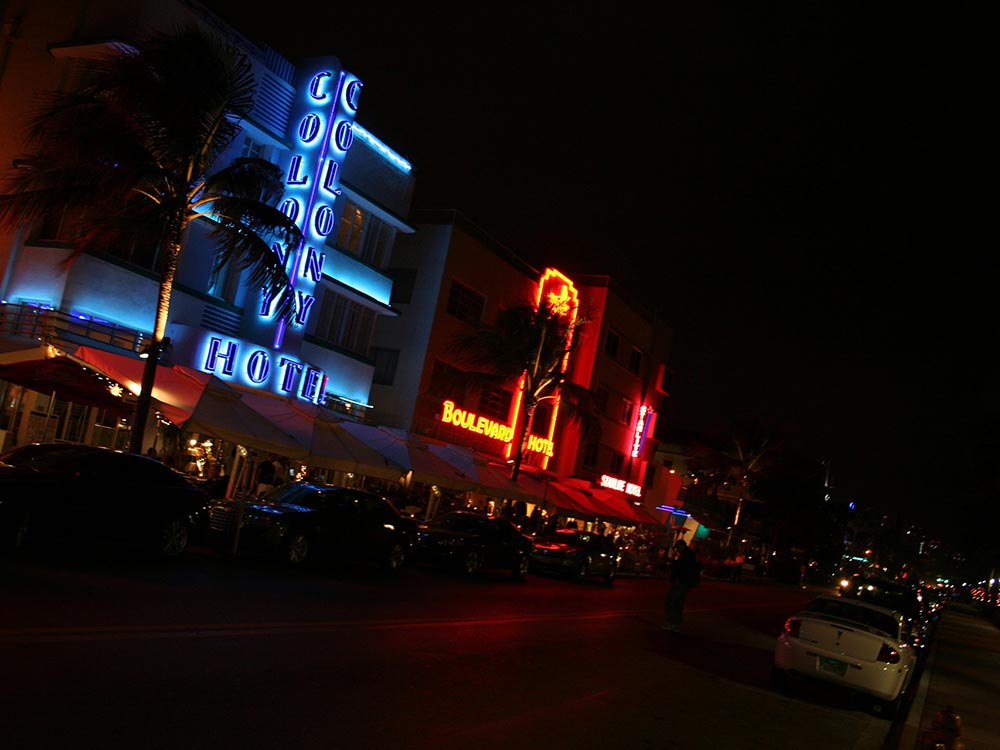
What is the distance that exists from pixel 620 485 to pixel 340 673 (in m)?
44.4

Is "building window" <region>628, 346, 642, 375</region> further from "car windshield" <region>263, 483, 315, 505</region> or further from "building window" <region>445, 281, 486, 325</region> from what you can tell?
"car windshield" <region>263, 483, 315, 505</region>

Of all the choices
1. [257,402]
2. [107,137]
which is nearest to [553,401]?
[257,402]

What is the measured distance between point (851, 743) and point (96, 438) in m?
19.4

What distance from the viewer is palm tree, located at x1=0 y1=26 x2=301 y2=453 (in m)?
18.8

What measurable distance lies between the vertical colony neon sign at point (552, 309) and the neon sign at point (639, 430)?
11.1m

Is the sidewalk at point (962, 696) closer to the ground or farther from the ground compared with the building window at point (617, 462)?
closer to the ground

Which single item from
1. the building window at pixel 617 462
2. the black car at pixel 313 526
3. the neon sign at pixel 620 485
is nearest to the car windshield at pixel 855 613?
the black car at pixel 313 526

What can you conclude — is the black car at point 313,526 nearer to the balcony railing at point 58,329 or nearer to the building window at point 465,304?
the balcony railing at point 58,329

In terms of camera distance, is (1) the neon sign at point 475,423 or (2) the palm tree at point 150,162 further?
(1) the neon sign at point 475,423

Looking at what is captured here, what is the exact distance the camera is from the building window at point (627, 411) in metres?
54.6

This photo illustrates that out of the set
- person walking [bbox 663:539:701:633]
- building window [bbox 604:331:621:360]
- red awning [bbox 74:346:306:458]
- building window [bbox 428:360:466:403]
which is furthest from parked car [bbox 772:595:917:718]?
building window [bbox 604:331:621:360]

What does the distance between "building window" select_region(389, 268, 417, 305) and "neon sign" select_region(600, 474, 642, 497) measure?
59.4 ft

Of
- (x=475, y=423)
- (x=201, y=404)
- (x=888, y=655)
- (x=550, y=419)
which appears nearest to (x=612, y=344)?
(x=550, y=419)

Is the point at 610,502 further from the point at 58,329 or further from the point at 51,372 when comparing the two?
the point at 51,372
